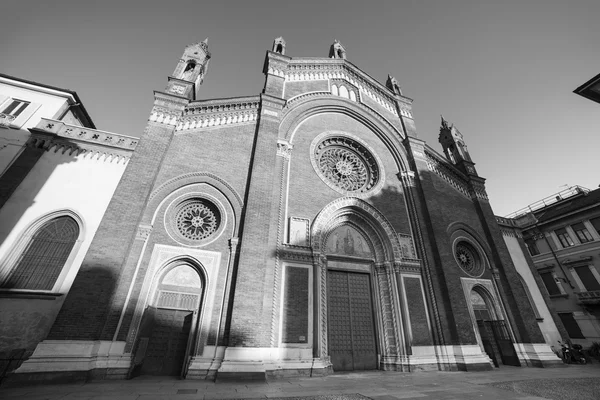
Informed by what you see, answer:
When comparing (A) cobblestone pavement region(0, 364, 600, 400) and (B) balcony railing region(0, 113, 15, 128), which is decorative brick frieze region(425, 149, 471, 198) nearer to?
(A) cobblestone pavement region(0, 364, 600, 400)

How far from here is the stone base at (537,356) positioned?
39.4 ft

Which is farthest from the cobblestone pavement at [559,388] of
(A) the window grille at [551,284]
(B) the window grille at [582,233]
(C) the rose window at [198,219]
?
(B) the window grille at [582,233]

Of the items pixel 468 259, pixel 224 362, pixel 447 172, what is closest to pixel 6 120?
pixel 224 362

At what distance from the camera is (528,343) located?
496 inches

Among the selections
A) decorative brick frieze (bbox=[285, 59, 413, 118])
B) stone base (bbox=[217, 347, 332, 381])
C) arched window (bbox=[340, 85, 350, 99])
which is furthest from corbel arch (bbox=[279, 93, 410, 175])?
stone base (bbox=[217, 347, 332, 381])

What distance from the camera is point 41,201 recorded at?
9750mm

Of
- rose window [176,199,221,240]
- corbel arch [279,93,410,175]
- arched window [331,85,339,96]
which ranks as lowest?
rose window [176,199,221,240]

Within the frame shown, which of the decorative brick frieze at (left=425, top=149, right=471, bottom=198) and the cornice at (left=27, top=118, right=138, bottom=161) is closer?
the cornice at (left=27, top=118, right=138, bottom=161)

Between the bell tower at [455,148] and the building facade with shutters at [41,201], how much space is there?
19954 millimetres

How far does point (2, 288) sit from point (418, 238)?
16.2m

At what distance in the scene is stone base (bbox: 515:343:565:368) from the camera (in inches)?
473

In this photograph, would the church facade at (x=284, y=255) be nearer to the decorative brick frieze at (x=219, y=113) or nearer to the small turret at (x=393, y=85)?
the decorative brick frieze at (x=219, y=113)

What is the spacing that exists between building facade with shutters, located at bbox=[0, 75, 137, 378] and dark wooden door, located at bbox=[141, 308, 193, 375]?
10.1 ft

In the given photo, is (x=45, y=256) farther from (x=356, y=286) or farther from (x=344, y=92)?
(x=344, y=92)
